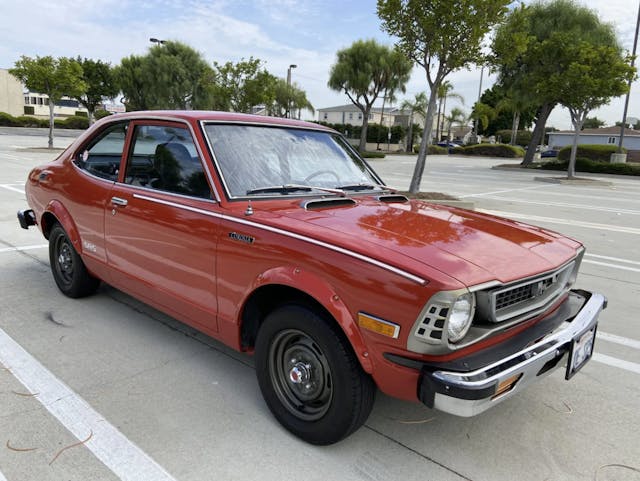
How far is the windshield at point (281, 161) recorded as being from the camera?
120 inches

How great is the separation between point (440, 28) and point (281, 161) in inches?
394

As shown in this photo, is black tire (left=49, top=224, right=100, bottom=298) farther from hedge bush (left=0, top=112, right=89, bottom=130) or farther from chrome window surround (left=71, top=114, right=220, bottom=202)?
hedge bush (left=0, top=112, right=89, bottom=130)

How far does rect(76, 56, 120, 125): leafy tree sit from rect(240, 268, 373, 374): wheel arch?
161 ft

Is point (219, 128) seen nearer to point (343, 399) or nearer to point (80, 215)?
point (80, 215)

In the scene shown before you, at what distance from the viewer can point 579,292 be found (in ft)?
10.2

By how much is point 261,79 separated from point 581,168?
63.7ft

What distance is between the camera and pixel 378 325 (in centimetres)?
212

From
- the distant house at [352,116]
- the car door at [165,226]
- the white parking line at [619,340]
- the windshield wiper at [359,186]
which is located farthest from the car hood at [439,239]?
the distant house at [352,116]

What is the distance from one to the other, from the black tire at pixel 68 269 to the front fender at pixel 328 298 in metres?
2.63

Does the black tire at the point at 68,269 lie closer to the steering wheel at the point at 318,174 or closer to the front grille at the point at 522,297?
the steering wheel at the point at 318,174

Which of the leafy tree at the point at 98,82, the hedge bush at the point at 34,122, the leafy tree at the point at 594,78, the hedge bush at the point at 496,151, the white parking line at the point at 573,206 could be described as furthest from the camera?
the hedge bush at the point at 34,122

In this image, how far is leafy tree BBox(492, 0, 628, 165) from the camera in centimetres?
2334

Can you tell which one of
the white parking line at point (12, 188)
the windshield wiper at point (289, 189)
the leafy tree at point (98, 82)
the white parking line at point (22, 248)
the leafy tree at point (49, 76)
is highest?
the leafy tree at point (98, 82)

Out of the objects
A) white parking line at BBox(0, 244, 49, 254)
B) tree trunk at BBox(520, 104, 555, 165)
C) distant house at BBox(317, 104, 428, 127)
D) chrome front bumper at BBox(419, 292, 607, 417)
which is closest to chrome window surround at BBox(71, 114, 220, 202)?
chrome front bumper at BBox(419, 292, 607, 417)
